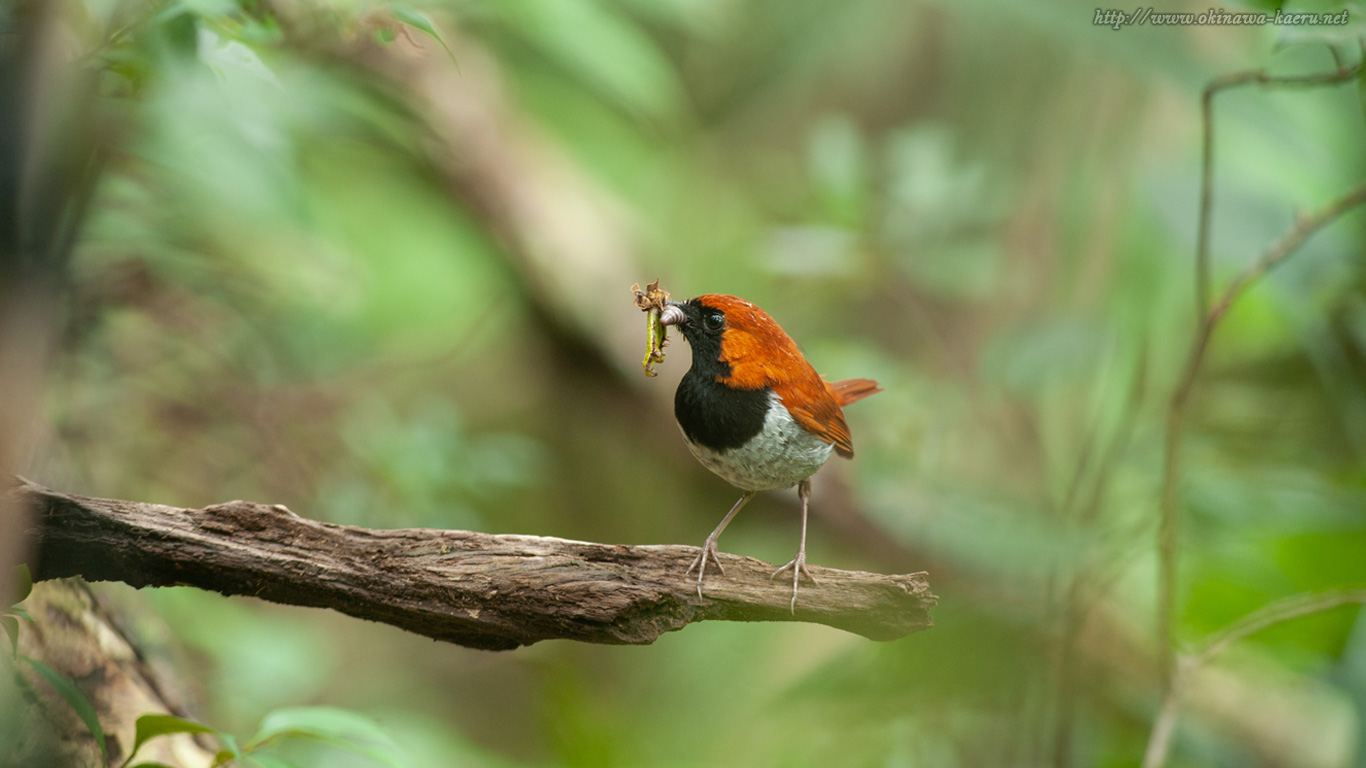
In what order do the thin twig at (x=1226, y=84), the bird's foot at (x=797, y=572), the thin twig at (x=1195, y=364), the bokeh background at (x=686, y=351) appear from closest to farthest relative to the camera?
the bird's foot at (x=797, y=572) < the thin twig at (x=1226, y=84) < the thin twig at (x=1195, y=364) < the bokeh background at (x=686, y=351)

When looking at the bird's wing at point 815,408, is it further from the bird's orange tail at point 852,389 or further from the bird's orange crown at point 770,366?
the bird's orange tail at point 852,389

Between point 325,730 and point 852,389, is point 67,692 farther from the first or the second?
point 852,389

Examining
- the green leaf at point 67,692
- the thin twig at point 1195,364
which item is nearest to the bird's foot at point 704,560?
the green leaf at point 67,692

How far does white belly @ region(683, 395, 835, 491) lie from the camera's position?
3.53 ft

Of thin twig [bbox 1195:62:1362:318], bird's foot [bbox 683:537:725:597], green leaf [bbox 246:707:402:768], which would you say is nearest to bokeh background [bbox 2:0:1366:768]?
thin twig [bbox 1195:62:1362:318]

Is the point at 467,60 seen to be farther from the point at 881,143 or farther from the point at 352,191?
the point at 881,143

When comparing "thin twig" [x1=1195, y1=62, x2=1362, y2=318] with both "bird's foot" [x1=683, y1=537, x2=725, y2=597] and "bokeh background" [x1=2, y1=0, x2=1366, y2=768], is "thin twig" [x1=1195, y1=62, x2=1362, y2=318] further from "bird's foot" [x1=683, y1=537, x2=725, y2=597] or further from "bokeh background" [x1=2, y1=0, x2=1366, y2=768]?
"bird's foot" [x1=683, y1=537, x2=725, y2=597]

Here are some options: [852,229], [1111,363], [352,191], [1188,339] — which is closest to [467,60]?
[352,191]

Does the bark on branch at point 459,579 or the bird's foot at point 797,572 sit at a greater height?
the bird's foot at point 797,572

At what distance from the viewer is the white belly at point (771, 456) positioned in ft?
3.53

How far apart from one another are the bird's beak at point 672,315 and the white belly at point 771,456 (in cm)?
14

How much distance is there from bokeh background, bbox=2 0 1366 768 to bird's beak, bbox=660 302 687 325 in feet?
1.44

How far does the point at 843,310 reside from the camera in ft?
14.3

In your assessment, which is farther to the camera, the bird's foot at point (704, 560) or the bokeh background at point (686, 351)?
the bokeh background at point (686, 351)
